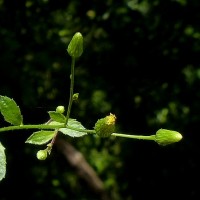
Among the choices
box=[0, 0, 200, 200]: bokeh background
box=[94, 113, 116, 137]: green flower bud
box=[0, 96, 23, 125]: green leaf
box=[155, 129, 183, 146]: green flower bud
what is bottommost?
box=[0, 0, 200, 200]: bokeh background

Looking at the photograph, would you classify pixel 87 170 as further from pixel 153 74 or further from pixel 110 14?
pixel 110 14

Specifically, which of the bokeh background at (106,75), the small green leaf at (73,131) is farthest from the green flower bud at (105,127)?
the bokeh background at (106,75)

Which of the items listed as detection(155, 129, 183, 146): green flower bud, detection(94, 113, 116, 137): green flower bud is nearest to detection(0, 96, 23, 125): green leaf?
detection(94, 113, 116, 137): green flower bud

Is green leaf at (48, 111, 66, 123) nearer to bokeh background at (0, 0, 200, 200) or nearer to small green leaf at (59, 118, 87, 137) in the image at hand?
small green leaf at (59, 118, 87, 137)

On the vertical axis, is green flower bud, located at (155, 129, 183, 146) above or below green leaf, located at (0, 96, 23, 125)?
below

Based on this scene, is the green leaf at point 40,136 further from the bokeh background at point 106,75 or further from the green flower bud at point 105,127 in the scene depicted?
the bokeh background at point 106,75

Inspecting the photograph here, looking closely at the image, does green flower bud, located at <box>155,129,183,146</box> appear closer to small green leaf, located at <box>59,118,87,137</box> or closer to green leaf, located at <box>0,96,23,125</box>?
small green leaf, located at <box>59,118,87,137</box>

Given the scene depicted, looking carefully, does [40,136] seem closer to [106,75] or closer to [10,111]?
[10,111]

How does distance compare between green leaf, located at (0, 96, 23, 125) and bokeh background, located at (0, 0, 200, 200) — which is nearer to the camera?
green leaf, located at (0, 96, 23, 125)
